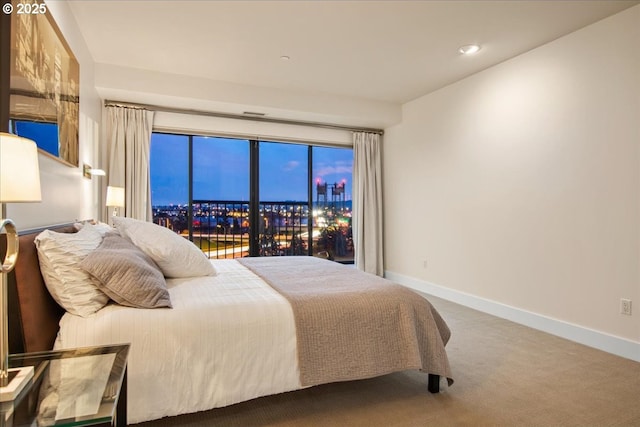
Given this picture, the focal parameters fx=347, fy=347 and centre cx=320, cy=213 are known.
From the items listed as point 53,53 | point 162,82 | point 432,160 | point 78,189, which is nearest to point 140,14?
point 53,53

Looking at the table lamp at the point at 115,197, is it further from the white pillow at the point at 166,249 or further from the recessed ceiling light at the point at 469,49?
the recessed ceiling light at the point at 469,49

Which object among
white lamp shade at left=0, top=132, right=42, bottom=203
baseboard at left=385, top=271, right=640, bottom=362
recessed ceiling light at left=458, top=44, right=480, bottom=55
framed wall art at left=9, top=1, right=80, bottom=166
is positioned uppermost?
recessed ceiling light at left=458, top=44, right=480, bottom=55

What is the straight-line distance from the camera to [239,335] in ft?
5.42

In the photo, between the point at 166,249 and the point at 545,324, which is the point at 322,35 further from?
the point at 545,324

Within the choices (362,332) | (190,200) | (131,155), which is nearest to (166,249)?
(362,332)

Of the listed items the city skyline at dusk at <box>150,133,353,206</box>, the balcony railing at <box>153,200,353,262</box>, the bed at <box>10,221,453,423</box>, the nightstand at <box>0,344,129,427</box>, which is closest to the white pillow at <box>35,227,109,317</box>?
the bed at <box>10,221,453,423</box>

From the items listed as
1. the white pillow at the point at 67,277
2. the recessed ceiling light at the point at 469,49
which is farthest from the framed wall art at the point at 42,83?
the recessed ceiling light at the point at 469,49

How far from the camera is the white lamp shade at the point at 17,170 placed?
973mm

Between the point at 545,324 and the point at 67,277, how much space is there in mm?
3655

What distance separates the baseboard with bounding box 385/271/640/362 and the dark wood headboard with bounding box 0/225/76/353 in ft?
12.0

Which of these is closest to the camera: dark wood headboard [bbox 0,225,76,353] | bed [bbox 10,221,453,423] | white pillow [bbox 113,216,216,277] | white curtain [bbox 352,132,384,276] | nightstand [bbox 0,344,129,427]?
nightstand [bbox 0,344,129,427]

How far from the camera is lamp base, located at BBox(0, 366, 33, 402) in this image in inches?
38.5

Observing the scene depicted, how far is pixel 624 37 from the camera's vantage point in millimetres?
2646

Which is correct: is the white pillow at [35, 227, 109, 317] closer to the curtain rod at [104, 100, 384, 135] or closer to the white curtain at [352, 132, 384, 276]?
the curtain rod at [104, 100, 384, 135]
